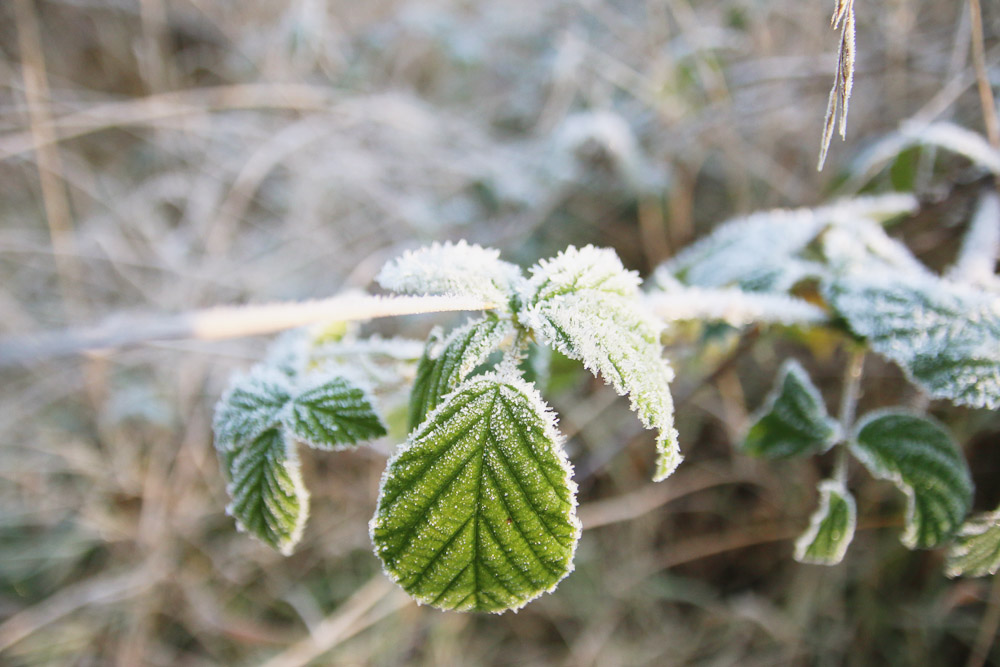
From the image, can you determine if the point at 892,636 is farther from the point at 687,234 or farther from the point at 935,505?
the point at 687,234

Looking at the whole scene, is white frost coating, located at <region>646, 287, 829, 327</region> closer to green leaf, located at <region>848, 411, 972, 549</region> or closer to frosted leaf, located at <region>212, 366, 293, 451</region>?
green leaf, located at <region>848, 411, 972, 549</region>

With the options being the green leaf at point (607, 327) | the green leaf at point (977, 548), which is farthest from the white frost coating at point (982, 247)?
the green leaf at point (607, 327)

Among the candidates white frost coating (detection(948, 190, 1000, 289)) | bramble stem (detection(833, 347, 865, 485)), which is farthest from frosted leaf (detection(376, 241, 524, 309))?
white frost coating (detection(948, 190, 1000, 289))

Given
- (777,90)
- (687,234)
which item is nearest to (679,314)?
(687,234)

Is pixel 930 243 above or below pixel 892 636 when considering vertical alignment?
above

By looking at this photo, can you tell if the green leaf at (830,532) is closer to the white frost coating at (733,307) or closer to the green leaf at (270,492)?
the white frost coating at (733,307)

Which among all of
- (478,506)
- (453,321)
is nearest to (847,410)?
(478,506)
